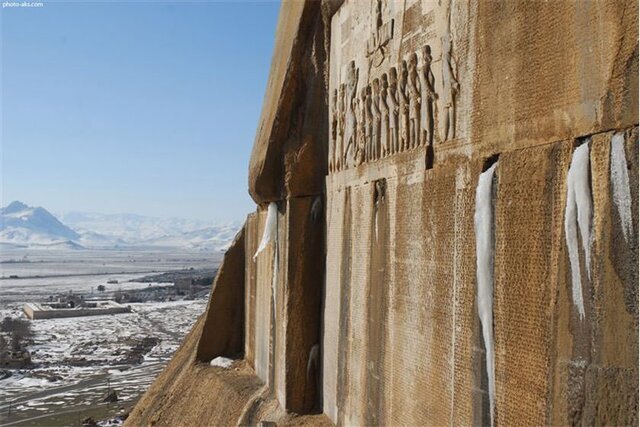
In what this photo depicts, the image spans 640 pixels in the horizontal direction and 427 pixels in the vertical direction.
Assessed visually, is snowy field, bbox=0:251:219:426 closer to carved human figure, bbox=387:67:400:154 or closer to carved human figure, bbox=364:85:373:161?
carved human figure, bbox=364:85:373:161

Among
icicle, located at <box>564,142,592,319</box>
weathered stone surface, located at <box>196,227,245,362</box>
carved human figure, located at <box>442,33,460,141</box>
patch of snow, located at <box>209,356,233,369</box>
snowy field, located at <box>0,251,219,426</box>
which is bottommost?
snowy field, located at <box>0,251,219,426</box>

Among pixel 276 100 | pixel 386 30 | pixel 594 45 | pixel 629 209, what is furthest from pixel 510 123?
pixel 276 100

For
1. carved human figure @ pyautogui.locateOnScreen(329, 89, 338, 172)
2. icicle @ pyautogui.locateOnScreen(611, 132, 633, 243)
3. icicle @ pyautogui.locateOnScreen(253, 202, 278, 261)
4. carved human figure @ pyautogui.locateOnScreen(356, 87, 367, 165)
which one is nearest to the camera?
icicle @ pyautogui.locateOnScreen(611, 132, 633, 243)

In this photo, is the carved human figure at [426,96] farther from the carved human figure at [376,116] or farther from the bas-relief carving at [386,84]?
the carved human figure at [376,116]

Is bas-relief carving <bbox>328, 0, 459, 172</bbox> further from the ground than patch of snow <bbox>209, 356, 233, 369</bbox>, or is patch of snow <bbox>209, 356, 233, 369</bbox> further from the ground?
bas-relief carving <bbox>328, 0, 459, 172</bbox>

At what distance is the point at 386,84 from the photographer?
5531 mm

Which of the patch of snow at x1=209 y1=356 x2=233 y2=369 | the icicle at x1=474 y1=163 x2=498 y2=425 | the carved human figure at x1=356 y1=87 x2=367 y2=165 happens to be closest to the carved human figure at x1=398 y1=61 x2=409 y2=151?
the carved human figure at x1=356 y1=87 x2=367 y2=165

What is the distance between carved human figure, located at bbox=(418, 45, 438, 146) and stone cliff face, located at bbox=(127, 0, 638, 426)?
2cm

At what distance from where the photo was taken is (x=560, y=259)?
121 inches

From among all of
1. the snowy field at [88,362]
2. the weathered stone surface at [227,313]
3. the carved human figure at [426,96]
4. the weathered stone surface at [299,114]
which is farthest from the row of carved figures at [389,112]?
the snowy field at [88,362]

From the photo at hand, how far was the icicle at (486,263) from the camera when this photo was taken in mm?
3607

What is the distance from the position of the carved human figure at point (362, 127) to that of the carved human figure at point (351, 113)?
0.48 feet

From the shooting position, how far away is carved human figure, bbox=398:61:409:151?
507 cm

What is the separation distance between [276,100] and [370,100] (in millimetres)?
2041
